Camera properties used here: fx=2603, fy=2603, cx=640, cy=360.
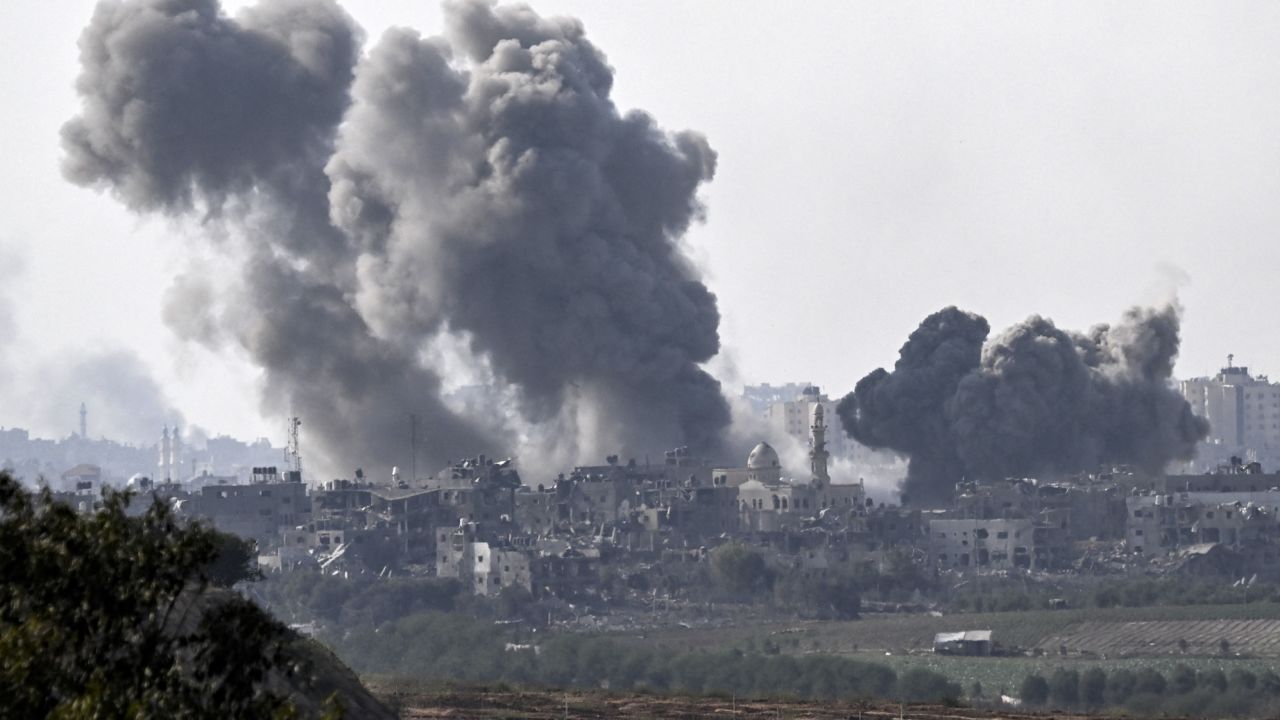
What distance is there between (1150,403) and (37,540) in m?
123

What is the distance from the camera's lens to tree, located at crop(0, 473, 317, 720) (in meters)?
22.3

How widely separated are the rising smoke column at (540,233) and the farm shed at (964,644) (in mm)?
→ 38787

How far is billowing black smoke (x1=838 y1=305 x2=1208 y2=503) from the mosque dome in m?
8.12

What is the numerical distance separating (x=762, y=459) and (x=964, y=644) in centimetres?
4453

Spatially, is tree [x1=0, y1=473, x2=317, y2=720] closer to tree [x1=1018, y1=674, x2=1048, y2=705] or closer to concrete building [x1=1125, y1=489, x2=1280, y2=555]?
tree [x1=1018, y1=674, x2=1048, y2=705]

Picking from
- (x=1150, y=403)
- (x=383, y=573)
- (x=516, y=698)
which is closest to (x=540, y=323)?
(x=383, y=573)

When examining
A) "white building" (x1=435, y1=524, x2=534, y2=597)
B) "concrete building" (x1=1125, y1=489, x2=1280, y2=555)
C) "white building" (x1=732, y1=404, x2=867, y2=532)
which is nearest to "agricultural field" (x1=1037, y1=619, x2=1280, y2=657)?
"concrete building" (x1=1125, y1=489, x2=1280, y2=555)

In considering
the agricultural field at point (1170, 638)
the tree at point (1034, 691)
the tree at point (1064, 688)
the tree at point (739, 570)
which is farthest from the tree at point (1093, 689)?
the tree at point (739, 570)

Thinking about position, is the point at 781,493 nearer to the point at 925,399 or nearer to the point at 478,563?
the point at 925,399

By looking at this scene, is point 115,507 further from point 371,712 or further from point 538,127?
point 538,127

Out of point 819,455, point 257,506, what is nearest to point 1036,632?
point 819,455

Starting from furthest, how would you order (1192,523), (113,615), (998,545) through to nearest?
(1192,523), (998,545), (113,615)

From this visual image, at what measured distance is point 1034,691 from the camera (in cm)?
7531

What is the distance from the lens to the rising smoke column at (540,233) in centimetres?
13025
